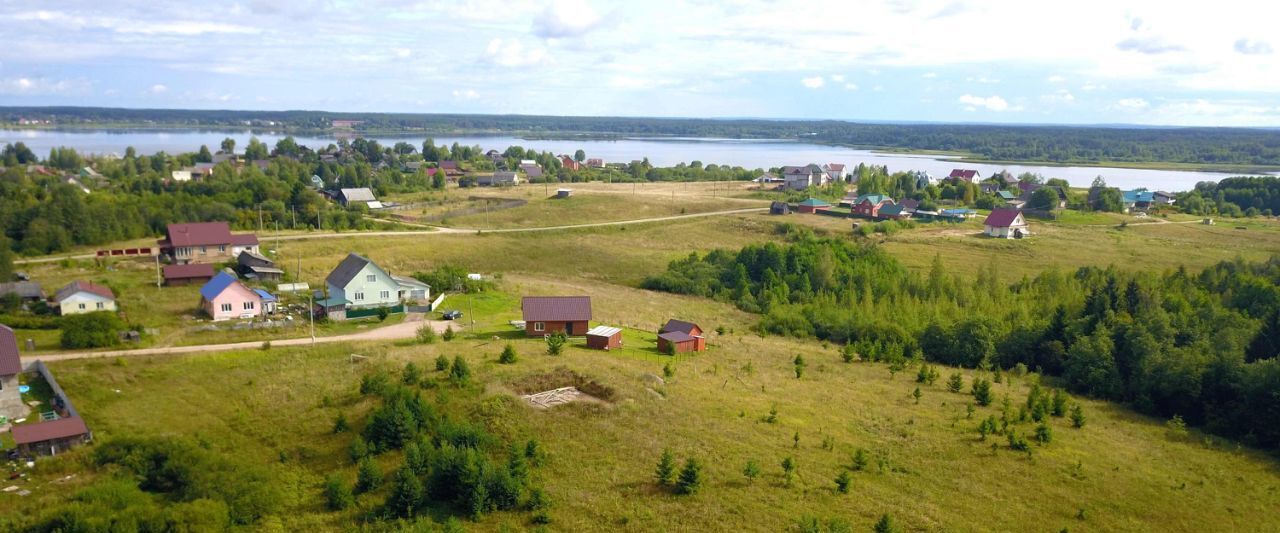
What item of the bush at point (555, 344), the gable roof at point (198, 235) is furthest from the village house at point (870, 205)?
the gable roof at point (198, 235)

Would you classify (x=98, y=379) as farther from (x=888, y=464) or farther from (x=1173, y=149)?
(x=1173, y=149)

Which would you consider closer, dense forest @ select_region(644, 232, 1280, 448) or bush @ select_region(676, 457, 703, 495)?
bush @ select_region(676, 457, 703, 495)

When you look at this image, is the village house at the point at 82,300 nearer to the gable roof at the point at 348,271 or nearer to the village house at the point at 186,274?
the village house at the point at 186,274

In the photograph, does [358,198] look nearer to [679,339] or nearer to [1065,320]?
[679,339]

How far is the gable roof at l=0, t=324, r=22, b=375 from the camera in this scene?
81.5ft

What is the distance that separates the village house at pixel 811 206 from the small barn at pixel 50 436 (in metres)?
65.4

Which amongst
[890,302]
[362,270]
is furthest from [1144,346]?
[362,270]

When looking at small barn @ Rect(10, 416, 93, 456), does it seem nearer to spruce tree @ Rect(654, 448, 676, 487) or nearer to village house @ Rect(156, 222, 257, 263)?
spruce tree @ Rect(654, 448, 676, 487)

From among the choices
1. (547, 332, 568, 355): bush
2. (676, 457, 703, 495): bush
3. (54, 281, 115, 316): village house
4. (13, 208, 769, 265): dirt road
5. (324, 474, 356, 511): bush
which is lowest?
(324, 474, 356, 511): bush

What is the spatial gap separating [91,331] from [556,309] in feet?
58.5

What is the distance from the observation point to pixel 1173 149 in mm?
191000

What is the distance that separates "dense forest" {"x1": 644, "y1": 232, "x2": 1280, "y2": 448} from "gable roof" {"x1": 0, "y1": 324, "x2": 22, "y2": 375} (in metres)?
30.4

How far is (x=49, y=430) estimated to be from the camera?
23.0m

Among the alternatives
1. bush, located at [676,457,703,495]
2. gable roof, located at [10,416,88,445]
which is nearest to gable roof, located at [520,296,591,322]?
bush, located at [676,457,703,495]
